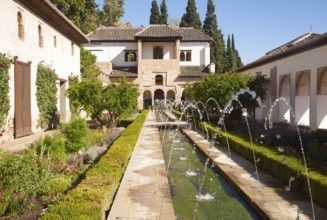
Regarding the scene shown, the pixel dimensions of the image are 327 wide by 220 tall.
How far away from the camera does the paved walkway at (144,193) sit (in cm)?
540

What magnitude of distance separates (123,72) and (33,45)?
26.2 metres

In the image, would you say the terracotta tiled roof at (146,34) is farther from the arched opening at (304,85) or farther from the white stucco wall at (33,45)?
the arched opening at (304,85)

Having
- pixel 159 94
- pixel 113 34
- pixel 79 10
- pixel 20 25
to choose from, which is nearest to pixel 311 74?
pixel 20 25

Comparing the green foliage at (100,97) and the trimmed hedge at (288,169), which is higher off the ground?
the green foliage at (100,97)

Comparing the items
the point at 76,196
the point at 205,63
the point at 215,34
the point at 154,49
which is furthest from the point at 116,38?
the point at 76,196

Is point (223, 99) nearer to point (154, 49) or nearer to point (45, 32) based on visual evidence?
point (45, 32)

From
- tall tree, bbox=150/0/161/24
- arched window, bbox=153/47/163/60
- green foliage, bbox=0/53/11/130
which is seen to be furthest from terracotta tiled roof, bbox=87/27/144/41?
green foliage, bbox=0/53/11/130

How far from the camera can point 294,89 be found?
64.2ft

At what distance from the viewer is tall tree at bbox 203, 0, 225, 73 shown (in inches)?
1982

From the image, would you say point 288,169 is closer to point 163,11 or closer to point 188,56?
point 188,56

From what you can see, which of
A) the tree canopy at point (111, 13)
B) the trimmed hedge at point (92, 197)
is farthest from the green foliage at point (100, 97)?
the tree canopy at point (111, 13)

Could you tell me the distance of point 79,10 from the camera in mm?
34156

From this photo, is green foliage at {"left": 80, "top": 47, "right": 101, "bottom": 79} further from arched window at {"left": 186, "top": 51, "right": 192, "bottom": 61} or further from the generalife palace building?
arched window at {"left": 186, "top": 51, "right": 192, "bottom": 61}

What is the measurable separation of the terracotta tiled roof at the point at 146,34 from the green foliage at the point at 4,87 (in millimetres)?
29595
